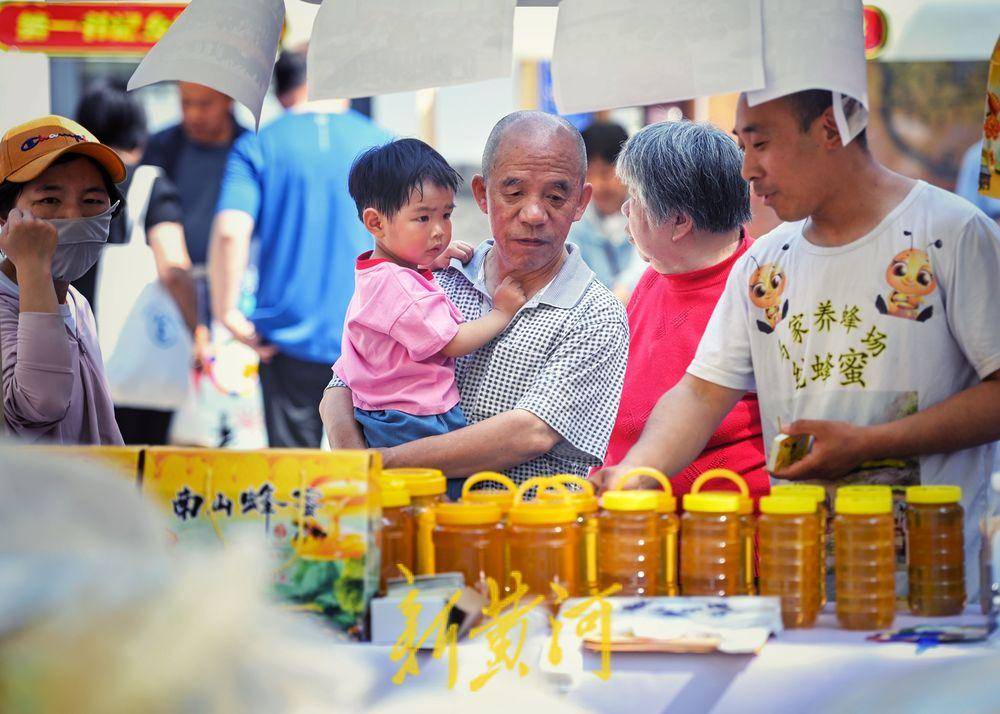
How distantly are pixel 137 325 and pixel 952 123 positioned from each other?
3.64 m

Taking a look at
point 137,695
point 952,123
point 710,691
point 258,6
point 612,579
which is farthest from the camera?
point 952,123

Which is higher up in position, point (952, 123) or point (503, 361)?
point (952, 123)

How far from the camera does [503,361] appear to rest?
8.75 ft

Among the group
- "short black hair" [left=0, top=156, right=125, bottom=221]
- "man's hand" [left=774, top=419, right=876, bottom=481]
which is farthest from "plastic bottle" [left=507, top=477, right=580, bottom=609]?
"short black hair" [left=0, top=156, right=125, bottom=221]

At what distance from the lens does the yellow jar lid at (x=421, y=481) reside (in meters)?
2.00

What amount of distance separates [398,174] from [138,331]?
290 centimetres

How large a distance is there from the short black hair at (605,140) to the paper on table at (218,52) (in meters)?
2.75

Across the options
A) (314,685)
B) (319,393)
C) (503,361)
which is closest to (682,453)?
(503,361)

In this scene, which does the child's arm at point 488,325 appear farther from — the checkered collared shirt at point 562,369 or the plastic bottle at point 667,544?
the plastic bottle at point 667,544

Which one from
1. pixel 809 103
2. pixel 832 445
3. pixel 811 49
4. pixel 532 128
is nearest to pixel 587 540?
pixel 832 445

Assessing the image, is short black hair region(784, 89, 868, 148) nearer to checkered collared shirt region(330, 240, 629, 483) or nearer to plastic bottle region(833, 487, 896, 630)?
checkered collared shirt region(330, 240, 629, 483)

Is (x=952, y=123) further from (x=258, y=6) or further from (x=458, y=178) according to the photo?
(x=258, y=6)

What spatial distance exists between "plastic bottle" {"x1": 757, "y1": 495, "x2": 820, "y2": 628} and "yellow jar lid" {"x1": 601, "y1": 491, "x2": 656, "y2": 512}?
0.18 meters

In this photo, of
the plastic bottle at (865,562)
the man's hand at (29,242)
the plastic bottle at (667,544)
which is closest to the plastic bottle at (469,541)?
the plastic bottle at (667,544)
